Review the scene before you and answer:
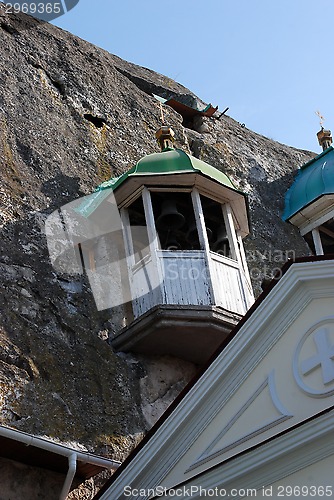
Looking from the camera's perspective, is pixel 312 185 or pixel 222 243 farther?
pixel 312 185

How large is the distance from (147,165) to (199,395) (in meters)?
5.41

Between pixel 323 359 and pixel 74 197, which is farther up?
pixel 74 197

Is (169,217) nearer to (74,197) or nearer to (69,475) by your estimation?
(74,197)

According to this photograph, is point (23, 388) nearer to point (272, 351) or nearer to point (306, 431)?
point (272, 351)

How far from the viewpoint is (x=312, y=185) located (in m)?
16.4

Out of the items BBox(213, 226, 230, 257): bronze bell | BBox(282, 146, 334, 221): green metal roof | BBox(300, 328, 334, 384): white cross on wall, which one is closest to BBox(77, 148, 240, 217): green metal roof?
BBox(213, 226, 230, 257): bronze bell

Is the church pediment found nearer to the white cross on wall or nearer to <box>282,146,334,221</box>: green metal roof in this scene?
the white cross on wall

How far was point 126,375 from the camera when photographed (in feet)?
37.7

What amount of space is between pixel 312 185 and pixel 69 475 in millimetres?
9038

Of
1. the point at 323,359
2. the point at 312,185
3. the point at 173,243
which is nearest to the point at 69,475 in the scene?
the point at 323,359

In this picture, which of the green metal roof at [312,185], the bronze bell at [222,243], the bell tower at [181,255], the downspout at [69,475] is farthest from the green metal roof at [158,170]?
the downspout at [69,475]

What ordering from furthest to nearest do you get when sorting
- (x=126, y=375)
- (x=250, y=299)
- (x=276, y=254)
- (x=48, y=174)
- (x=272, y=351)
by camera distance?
(x=276, y=254)
(x=48, y=174)
(x=250, y=299)
(x=126, y=375)
(x=272, y=351)

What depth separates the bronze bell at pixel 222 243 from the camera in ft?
43.9

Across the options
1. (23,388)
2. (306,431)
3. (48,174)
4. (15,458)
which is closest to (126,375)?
(23,388)
